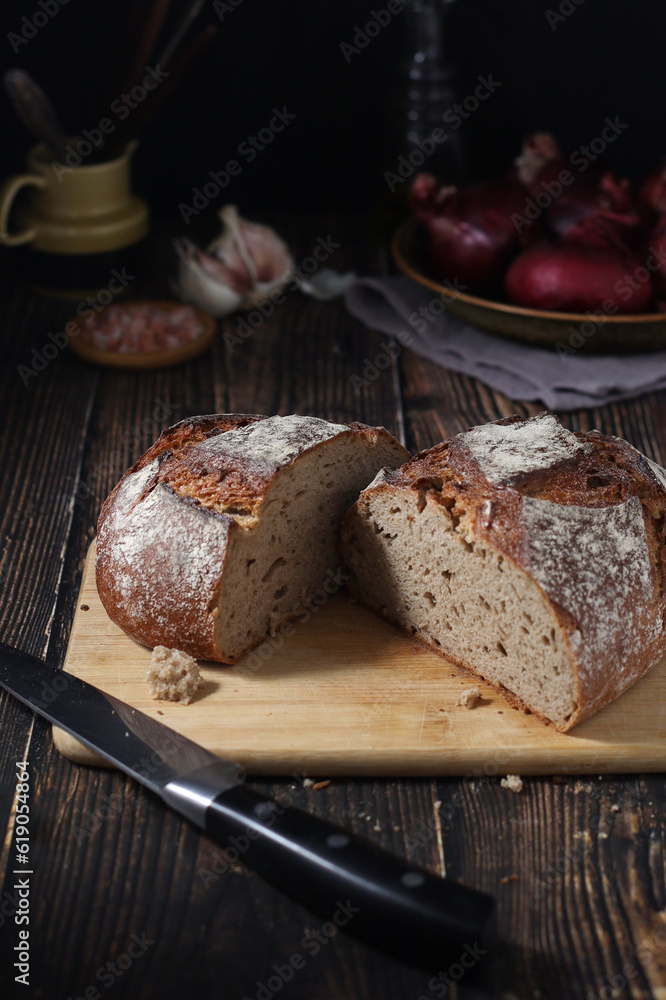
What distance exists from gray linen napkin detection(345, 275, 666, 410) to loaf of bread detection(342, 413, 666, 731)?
112 centimetres

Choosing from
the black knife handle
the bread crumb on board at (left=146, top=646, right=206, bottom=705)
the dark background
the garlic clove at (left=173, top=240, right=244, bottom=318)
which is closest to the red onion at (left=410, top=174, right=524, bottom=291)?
the dark background

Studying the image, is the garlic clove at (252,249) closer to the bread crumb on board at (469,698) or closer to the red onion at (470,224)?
the red onion at (470,224)

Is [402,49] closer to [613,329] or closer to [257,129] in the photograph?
[257,129]

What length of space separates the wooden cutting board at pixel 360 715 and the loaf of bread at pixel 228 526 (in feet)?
0.37

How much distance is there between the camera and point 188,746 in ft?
7.07

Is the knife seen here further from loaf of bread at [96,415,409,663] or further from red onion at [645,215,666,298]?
red onion at [645,215,666,298]

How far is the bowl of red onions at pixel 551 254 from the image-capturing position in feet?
12.0

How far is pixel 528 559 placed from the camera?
2207 mm

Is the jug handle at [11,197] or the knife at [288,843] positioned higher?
the jug handle at [11,197]

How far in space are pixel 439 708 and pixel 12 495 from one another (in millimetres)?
1723

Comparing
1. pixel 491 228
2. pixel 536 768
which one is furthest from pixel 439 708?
pixel 491 228

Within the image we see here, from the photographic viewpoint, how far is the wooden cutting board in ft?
7.21

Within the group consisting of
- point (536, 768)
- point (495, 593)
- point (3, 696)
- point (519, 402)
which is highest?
point (3, 696)

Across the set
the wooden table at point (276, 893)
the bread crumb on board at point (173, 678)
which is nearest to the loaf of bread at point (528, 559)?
the wooden table at point (276, 893)
